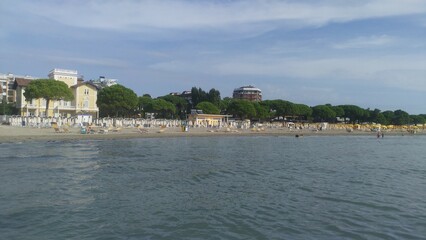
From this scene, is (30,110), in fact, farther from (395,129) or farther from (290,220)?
(395,129)

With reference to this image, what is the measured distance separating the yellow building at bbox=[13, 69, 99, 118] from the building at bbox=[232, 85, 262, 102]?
105m

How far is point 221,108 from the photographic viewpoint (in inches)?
4353

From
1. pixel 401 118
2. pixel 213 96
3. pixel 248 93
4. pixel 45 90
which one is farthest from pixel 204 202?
pixel 248 93

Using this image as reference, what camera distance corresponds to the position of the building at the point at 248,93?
185 meters

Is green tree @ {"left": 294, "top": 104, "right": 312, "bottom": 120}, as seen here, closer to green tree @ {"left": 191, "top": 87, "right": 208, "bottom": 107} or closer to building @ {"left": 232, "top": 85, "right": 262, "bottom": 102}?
green tree @ {"left": 191, "top": 87, "right": 208, "bottom": 107}

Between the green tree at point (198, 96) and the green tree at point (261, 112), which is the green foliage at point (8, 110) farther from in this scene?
the green tree at point (261, 112)

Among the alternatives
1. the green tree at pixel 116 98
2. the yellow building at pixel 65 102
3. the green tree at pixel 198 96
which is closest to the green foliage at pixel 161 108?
the green tree at pixel 198 96

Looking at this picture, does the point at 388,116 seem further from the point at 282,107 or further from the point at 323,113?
the point at 282,107

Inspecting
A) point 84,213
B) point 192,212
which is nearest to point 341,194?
point 192,212

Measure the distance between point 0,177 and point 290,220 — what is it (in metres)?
12.6

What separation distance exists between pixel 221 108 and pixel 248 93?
3032 inches

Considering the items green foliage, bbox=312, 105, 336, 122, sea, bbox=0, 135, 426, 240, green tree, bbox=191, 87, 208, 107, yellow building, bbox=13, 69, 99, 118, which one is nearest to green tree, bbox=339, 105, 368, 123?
green foliage, bbox=312, 105, 336, 122

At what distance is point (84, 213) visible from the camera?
1195cm

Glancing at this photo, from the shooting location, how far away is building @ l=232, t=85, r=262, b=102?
7279 inches
